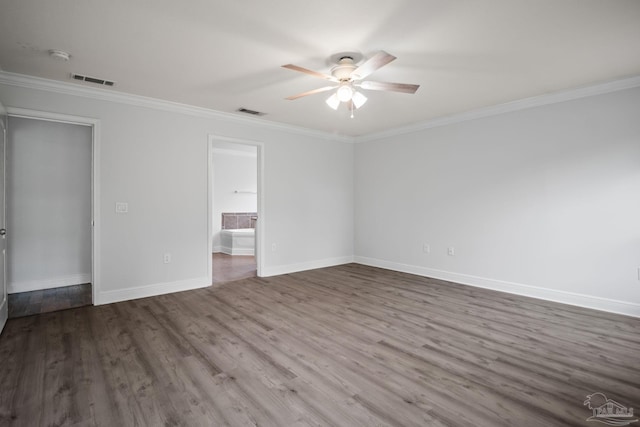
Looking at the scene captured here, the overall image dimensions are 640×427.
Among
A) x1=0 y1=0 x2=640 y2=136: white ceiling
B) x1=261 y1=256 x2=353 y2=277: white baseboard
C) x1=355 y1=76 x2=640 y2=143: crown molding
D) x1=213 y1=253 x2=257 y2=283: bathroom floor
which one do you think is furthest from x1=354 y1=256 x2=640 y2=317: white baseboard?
x1=213 y1=253 x2=257 y2=283: bathroom floor

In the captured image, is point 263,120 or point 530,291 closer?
point 530,291

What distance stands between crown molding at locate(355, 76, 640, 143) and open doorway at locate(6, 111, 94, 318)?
4842 millimetres

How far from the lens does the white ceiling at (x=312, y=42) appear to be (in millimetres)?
2160

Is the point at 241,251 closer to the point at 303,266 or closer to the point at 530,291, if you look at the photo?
the point at 303,266

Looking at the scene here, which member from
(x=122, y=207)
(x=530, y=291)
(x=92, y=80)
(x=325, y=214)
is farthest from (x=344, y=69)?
(x=530, y=291)

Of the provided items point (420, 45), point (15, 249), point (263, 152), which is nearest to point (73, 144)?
point (15, 249)

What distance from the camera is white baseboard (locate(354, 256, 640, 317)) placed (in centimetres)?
348

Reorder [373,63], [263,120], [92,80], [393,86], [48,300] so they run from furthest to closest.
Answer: [263,120] < [48,300] < [92,80] < [393,86] < [373,63]

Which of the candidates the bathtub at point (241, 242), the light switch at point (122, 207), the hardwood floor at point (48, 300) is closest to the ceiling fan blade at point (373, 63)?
the light switch at point (122, 207)

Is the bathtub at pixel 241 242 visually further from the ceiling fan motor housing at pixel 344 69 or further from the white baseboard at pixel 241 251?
the ceiling fan motor housing at pixel 344 69

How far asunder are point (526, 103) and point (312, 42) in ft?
10.1

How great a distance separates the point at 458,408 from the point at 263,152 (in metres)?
4.29

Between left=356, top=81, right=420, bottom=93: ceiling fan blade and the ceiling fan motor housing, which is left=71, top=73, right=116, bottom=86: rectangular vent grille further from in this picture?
left=356, top=81, right=420, bottom=93: ceiling fan blade

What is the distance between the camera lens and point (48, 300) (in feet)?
13.1
